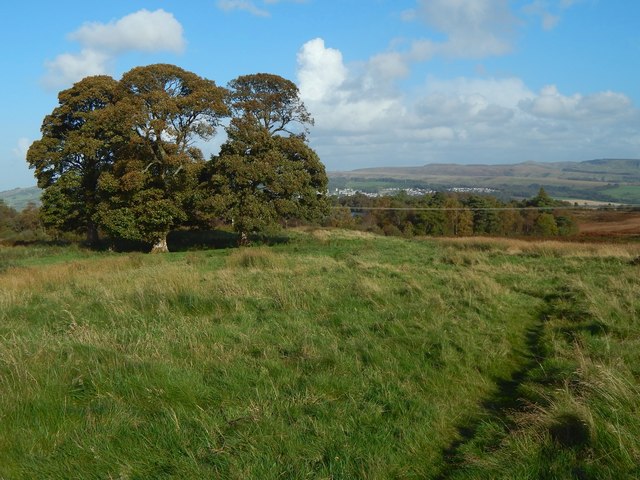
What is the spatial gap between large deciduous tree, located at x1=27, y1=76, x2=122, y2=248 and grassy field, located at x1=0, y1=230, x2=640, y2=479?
21155 mm

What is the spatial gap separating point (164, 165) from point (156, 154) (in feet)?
2.40

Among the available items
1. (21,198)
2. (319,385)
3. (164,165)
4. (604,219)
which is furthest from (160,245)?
(21,198)

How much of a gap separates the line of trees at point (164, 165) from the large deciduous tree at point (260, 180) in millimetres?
56

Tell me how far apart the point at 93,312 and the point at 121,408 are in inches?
171

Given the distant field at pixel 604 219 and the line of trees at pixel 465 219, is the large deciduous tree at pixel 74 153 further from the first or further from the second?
the distant field at pixel 604 219

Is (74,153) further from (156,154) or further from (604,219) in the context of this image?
(604,219)

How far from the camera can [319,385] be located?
4836mm

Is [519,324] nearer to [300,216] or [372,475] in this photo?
[372,475]

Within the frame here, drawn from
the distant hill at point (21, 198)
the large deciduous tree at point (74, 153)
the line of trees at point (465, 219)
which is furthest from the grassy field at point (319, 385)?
the distant hill at point (21, 198)

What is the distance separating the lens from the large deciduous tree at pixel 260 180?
2506cm

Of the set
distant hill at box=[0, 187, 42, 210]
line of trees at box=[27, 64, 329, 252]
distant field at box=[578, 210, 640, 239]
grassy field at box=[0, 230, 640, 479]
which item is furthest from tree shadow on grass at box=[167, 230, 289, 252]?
distant hill at box=[0, 187, 42, 210]

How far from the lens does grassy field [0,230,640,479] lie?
3555 mm

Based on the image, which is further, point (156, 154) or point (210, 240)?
point (210, 240)

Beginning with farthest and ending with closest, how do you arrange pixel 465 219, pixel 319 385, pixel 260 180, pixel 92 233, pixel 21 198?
pixel 21 198
pixel 465 219
pixel 92 233
pixel 260 180
pixel 319 385
